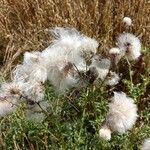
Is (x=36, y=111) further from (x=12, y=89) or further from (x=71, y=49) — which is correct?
(x=71, y=49)

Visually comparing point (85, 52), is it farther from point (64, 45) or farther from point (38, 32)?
point (38, 32)

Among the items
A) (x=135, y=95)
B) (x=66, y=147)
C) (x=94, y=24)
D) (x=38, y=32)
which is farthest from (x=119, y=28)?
(x=66, y=147)

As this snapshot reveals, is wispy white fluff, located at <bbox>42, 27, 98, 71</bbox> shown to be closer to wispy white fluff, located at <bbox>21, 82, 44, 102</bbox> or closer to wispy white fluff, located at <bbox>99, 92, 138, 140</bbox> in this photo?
wispy white fluff, located at <bbox>21, 82, 44, 102</bbox>

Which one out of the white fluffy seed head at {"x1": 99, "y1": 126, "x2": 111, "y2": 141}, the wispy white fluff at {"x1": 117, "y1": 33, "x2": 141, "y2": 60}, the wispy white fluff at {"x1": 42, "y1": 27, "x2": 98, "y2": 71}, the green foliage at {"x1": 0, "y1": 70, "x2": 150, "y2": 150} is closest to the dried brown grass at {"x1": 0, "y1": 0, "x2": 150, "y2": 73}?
the green foliage at {"x1": 0, "y1": 70, "x2": 150, "y2": 150}

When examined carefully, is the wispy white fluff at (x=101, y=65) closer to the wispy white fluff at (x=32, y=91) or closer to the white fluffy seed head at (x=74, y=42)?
the white fluffy seed head at (x=74, y=42)

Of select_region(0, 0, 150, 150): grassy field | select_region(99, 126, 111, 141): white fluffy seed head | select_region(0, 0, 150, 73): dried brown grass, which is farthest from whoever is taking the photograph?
select_region(0, 0, 150, 73): dried brown grass

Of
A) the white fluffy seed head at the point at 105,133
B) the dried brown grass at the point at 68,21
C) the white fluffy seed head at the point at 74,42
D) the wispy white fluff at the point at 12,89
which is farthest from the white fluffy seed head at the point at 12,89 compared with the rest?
the dried brown grass at the point at 68,21

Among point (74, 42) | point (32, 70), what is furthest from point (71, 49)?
point (32, 70)
